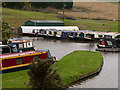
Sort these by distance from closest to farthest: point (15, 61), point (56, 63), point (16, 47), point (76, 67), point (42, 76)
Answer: point (42, 76), point (15, 61), point (76, 67), point (56, 63), point (16, 47)

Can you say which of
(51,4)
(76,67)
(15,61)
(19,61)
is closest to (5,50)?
(19,61)

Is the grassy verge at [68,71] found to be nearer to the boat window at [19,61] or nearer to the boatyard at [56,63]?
the boatyard at [56,63]

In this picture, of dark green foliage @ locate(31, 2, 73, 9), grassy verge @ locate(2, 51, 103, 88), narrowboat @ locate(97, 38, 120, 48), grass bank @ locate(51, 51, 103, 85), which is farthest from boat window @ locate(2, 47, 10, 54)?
dark green foliage @ locate(31, 2, 73, 9)

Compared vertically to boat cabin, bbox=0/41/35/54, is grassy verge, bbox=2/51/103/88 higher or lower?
lower

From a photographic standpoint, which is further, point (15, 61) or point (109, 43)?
point (109, 43)

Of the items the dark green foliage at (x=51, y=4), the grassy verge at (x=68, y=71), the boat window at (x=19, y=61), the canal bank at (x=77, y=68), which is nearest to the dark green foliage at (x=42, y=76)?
the grassy verge at (x=68, y=71)

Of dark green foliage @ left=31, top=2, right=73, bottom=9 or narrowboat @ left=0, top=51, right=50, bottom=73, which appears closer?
narrowboat @ left=0, top=51, right=50, bottom=73

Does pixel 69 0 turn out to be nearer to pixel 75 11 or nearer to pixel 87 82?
pixel 75 11

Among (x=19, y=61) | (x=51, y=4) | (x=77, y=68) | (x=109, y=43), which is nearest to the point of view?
(x=19, y=61)

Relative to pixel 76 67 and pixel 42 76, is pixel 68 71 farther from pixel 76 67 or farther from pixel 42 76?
pixel 42 76

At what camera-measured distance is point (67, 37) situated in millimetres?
74062

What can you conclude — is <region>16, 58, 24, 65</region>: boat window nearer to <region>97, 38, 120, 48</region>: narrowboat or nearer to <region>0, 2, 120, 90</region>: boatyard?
<region>0, 2, 120, 90</region>: boatyard

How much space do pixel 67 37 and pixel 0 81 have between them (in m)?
50.6

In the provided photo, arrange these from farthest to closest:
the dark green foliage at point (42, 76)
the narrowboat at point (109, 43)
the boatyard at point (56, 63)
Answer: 1. the narrowboat at point (109, 43)
2. the boatyard at point (56, 63)
3. the dark green foliage at point (42, 76)
